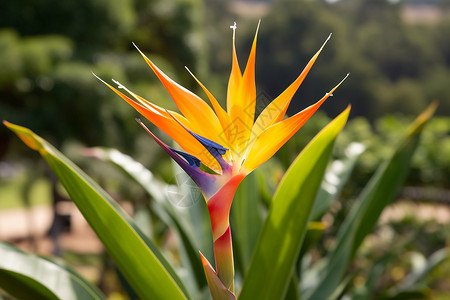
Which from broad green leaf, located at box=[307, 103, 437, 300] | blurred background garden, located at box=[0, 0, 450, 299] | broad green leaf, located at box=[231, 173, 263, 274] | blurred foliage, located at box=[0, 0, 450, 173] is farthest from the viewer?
blurred foliage, located at box=[0, 0, 450, 173]

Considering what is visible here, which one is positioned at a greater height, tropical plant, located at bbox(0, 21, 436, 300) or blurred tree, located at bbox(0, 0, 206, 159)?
tropical plant, located at bbox(0, 21, 436, 300)

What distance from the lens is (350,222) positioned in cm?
81

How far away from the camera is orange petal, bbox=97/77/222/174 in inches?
14.2

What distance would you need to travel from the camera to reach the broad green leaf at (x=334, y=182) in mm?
846

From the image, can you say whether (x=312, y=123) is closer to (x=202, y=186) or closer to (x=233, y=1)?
(x=202, y=186)

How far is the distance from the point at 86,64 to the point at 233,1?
13.6 metres

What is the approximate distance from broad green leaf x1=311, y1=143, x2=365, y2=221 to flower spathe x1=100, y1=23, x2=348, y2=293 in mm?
446

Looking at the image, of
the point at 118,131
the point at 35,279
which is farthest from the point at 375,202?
the point at 118,131

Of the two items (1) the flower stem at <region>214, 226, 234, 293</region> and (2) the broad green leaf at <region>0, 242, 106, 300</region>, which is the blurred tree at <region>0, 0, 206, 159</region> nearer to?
(2) the broad green leaf at <region>0, 242, 106, 300</region>

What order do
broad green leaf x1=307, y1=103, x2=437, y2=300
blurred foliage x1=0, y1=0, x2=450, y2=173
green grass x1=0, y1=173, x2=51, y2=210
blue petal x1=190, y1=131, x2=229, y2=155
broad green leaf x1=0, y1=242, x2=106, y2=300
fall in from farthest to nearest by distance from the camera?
green grass x1=0, y1=173, x2=51, y2=210, blurred foliage x1=0, y1=0, x2=450, y2=173, broad green leaf x1=307, y1=103, x2=437, y2=300, broad green leaf x1=0, y1=242, x2=106, y2=300, blue petal x1=190, y1=131, x2=229, y2=155

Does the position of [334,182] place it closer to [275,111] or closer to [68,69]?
[275,111]

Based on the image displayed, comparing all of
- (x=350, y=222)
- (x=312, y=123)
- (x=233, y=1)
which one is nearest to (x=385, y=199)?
(x=350, y=222)

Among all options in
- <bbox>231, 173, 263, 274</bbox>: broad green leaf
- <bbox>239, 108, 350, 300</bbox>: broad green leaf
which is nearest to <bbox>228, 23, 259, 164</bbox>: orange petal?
<bbox>239, 108, 350, 300</bbox>: broad green leaf

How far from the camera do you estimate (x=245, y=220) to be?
80 cm
